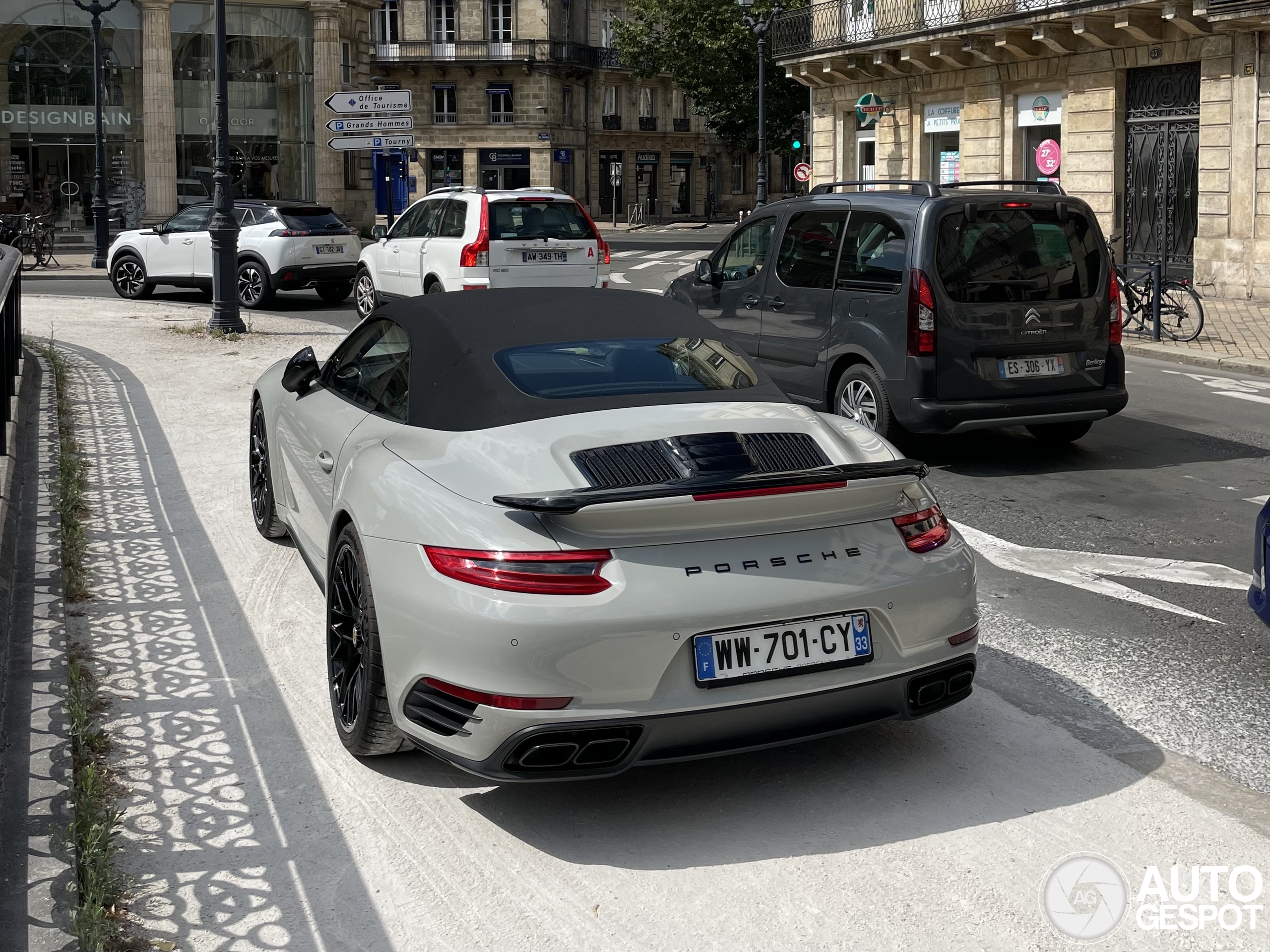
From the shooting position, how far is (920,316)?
29.7 feet

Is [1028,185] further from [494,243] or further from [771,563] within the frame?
[494,243]

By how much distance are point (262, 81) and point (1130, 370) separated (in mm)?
31140

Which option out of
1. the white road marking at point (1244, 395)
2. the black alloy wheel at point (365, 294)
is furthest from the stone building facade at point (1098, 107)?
the black alloy wheel at point (365, 294)

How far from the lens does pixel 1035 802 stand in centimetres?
424

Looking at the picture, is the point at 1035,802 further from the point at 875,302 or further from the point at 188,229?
the point at 188,229

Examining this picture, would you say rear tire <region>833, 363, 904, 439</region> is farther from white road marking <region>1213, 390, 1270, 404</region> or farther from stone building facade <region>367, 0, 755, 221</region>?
stone building facade <region>367, 0, 755, 221</region>

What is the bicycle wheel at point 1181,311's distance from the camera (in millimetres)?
17219

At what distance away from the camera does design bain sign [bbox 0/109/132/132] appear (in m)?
37.7

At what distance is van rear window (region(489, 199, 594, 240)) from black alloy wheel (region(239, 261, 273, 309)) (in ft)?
17.2

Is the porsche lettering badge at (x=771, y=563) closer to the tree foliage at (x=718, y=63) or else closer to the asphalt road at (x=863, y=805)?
the asphalt road at (x=863, y=805)

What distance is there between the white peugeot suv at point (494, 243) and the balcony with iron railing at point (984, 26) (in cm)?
1090

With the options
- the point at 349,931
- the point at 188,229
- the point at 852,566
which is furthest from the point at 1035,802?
the point at 188,229

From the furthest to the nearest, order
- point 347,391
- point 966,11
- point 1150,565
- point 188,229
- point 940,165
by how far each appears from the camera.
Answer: point 940,165
point 966,11
point 188,229
point 1150,565
point 347,391

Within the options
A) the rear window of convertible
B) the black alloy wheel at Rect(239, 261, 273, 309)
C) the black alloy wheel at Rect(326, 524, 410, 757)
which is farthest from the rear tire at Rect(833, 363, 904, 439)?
the black alloy wheel at Rect(239, 261, 273, 309)
